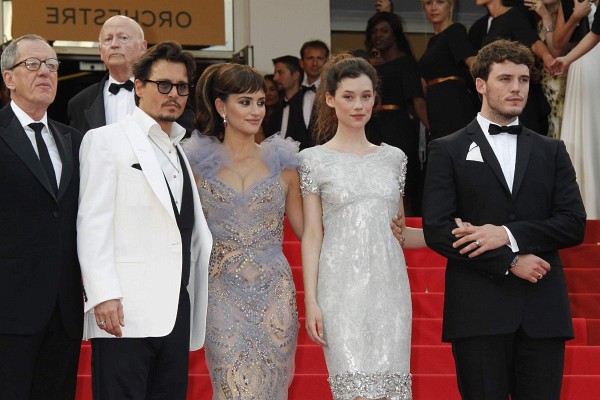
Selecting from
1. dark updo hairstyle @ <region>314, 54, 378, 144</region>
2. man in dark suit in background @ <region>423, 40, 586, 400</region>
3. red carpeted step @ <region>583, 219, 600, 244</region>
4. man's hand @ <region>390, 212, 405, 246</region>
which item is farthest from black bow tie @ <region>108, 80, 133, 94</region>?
red carpeted step @ <region>583, 219, 600, 244</region>

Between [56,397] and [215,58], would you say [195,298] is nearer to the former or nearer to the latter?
[56,397]

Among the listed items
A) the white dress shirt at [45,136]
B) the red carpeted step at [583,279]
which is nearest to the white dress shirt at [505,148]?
the white dress shirt at [45,136]

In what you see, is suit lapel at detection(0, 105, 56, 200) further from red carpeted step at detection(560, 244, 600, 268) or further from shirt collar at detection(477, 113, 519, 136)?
red carpeted step at detection(560, 244, 600, 268)

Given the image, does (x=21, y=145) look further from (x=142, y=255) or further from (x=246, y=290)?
(x=246, y=290)

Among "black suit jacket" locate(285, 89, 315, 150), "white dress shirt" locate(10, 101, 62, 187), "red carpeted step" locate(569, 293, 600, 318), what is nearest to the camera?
"white dress shirt" locate(10, 101, 62, 187)

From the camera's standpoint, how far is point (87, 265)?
14.3ft

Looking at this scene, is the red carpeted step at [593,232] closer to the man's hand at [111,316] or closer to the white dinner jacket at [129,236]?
the white dinner jacket at [129,236]

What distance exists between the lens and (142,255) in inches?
175

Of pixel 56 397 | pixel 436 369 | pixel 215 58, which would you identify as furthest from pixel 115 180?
pixel 215 58

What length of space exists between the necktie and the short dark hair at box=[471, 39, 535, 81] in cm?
189

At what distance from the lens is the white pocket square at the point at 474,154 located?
4.77m

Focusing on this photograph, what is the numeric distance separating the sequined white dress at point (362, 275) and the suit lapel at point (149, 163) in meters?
0.78

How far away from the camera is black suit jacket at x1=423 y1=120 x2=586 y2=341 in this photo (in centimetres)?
461

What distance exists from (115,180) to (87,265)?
362 mm
